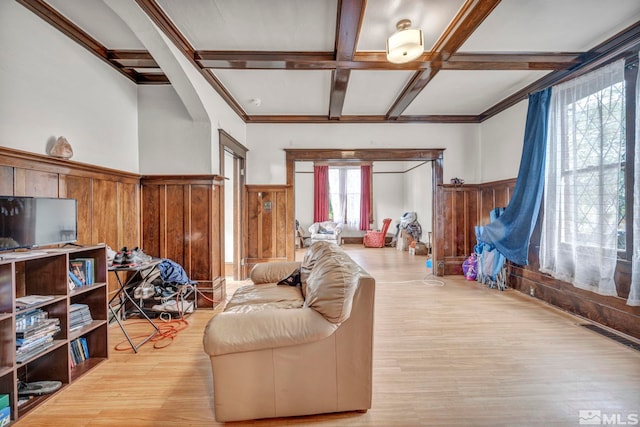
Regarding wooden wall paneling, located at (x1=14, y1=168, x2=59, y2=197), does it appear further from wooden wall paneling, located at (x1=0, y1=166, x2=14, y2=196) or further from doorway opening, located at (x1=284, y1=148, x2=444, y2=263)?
doorway opening, located at (x1=284, y1=148, x2=444, y2=263)

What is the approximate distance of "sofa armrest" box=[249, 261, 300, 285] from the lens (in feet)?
9.85

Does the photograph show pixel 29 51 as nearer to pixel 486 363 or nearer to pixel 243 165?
pixel 243 165

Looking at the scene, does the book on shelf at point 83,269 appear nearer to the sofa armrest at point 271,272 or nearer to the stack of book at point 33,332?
the stack of book at point 33,332

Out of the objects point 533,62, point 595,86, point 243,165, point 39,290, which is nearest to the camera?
point 39,290

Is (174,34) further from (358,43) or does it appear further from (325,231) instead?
(325,231)

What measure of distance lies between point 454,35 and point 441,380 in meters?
3.05

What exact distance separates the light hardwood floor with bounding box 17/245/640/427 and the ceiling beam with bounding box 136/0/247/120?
2928 mm

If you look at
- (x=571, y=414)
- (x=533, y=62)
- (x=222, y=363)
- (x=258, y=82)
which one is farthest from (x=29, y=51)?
(x=533, y=62)

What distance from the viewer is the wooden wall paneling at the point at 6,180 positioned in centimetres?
212

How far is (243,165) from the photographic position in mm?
5172

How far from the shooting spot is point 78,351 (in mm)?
2336

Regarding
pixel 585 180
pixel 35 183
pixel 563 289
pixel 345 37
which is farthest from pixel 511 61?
pixel 35 183

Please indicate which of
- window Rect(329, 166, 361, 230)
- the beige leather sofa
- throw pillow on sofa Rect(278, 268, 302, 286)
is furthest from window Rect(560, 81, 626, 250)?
window Rect(329, 166, 361, 230)

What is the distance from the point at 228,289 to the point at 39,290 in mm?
2607
